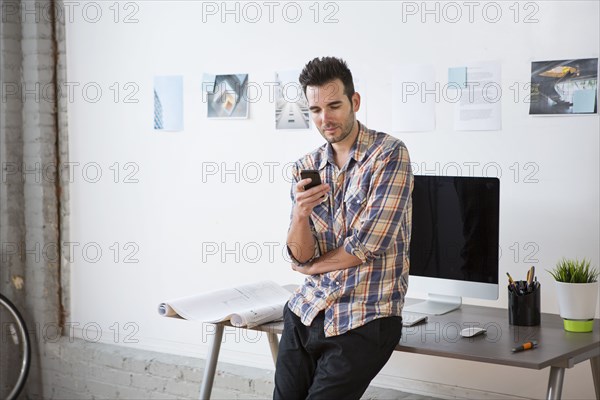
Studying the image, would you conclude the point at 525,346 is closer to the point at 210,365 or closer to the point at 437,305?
the point at 437,305

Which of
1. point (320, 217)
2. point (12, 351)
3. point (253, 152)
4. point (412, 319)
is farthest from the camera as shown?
point (12, 351)

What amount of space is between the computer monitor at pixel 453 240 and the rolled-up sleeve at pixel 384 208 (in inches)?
15.3

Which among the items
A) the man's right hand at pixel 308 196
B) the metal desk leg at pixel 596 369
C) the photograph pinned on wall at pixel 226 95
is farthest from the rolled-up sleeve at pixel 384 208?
the photograph pinned on wall at pixel 226 95

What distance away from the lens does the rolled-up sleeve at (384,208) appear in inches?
94.0

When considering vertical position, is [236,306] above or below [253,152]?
below

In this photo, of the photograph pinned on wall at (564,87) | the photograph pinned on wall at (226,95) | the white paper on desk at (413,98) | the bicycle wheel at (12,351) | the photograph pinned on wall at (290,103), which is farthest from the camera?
the bicycle wheel at (12,351)

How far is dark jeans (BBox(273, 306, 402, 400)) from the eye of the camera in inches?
94.0

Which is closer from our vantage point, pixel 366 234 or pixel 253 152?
pixel 366 234

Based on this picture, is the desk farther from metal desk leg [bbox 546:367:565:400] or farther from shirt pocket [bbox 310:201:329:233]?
shirt pocket [bbox 310:201:329:233]

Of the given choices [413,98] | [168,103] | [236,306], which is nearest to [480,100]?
[413,98]

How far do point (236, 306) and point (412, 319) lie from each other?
Answer: 1.94ft

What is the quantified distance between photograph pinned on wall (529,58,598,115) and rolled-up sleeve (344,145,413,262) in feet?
2.51

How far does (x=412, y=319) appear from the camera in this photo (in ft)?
8.87

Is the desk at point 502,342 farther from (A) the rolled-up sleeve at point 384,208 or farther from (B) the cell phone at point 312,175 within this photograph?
(B) the cell phone at point 312,175
